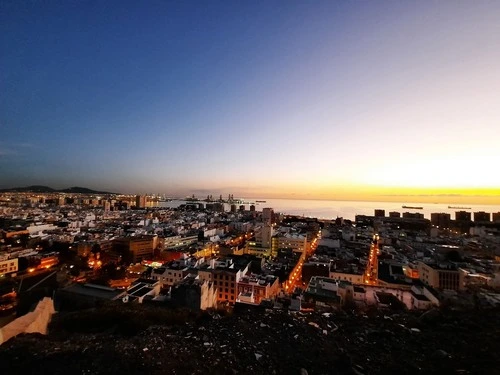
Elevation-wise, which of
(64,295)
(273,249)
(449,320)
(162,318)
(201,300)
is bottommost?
(273,249)

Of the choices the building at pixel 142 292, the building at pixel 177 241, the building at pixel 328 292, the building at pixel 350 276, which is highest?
the building at pixel 142 292

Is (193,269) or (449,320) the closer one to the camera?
(449,320)

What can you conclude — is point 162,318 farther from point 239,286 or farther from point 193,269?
point 193,269

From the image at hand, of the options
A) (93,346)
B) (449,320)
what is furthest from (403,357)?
(93,346)

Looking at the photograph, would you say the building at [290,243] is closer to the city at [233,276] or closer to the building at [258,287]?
the city at [233,276]

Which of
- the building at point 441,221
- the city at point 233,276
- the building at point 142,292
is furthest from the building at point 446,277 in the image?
the building at point 441,221

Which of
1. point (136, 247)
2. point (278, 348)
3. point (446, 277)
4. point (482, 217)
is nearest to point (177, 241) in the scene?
point (136, 247)

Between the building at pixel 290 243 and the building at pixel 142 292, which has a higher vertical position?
the building at pixel 142 292

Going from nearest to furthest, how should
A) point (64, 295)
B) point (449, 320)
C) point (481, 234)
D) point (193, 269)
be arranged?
1. point (449, 320)
2. point (64, 295)
3. point (193, 269)
4. point (481, 234)

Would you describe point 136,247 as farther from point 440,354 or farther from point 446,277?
point 440,354
